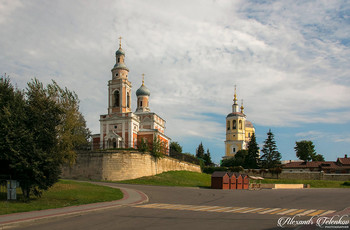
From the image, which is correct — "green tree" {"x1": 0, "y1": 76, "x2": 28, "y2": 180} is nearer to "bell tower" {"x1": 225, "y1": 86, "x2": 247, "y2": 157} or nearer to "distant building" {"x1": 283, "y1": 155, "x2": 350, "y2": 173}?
"distant building" {"x1": 283, "y1": 155, "x2": 350, "y2": 173}

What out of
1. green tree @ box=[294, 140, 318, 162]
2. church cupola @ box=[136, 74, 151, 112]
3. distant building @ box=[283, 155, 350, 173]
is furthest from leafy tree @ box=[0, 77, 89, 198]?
green tree @ box=[294, 140, 318, 162]

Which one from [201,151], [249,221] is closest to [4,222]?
[249,221]

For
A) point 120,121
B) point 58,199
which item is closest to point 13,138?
point 58,199

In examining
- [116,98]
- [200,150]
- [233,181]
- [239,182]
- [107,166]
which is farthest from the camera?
[200,150]

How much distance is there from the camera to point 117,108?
60406 mm

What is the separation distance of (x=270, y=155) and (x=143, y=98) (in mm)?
29297

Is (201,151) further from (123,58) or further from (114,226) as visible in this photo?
(114,226)

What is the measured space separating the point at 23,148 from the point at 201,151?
306ft

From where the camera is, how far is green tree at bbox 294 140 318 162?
9625 cm

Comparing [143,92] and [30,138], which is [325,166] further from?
[30,138]

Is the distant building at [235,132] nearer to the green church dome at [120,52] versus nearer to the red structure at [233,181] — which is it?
the green church dome at [120,52]

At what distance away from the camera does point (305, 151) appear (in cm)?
9669

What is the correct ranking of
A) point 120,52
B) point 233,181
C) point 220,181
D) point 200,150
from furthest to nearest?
point 200,150
point 120,52
point 233,181
point 220,181

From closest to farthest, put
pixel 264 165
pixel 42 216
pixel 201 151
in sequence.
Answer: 1. pixel 42 216
2. pixel 264 165
3. pixel 201 151
